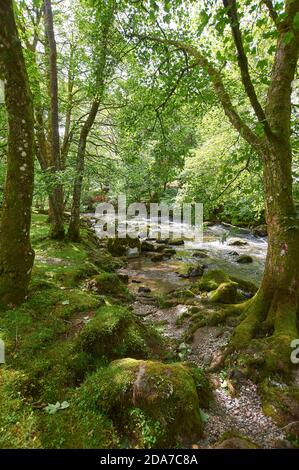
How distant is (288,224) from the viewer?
4680mm

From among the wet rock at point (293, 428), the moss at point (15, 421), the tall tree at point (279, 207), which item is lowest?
the wet rock at point (293, 428)

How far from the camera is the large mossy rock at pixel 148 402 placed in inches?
115

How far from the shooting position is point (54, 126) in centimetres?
1057

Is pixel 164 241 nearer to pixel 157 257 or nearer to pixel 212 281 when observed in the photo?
pixel 157 257

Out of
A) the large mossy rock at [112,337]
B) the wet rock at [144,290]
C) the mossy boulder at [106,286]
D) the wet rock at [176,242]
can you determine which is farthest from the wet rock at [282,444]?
the wet rock at [176,242]

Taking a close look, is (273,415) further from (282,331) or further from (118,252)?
(118,252)

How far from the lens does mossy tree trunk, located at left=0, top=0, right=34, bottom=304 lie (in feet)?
14.9

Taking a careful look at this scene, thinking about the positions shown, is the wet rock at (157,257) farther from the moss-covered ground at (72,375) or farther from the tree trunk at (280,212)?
the tree trunk at (280,212)

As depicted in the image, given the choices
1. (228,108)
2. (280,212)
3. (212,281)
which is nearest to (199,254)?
(212,281)

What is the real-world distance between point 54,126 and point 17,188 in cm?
677

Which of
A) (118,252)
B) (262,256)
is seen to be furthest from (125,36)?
(262,256)

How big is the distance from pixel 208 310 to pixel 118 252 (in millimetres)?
8569

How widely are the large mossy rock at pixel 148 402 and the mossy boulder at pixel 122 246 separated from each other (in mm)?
11526


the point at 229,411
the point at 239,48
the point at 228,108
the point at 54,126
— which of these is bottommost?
the point at 229,411
